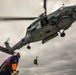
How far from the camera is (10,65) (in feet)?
70.0

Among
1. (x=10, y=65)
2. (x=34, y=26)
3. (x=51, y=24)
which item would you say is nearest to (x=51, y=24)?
(x=51, y=24)

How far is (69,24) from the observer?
32750 millimetres

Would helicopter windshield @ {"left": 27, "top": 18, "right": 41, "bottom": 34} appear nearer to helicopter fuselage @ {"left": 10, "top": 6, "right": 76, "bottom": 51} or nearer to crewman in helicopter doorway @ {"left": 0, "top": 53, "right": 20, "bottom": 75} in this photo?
helicopter fuselage @ {"left": 10, "top": 6, "right": 76, "bottom": 51}

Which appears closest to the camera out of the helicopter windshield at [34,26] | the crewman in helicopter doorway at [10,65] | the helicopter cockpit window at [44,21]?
the crewman in helicopter doorway at [10,65]

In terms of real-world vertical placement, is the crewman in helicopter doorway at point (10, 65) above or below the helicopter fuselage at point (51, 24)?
below

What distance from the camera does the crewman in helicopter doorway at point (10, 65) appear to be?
68.5ft

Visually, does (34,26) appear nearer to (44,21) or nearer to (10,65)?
(44,21)

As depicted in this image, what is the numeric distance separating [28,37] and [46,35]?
3117 mm

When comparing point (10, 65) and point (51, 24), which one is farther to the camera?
point (51, 24)

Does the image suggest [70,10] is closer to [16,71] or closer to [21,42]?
[21,42]

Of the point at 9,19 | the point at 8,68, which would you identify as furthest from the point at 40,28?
the point at 8,68

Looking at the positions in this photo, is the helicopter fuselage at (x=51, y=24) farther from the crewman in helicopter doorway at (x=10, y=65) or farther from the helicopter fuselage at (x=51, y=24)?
the crewman in helicopter doorway at (x=10, y=65)

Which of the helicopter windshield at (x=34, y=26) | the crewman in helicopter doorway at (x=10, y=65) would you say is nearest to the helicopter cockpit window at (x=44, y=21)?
the helicopter windshield at (x=34, y=26)

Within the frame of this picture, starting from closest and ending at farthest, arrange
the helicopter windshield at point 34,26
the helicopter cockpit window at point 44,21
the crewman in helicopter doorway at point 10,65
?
the crewman in helicopter doorway at point 10,65 < the helicopter cockpit window at point 44,21 < the helicopter windshield at point 34,26
